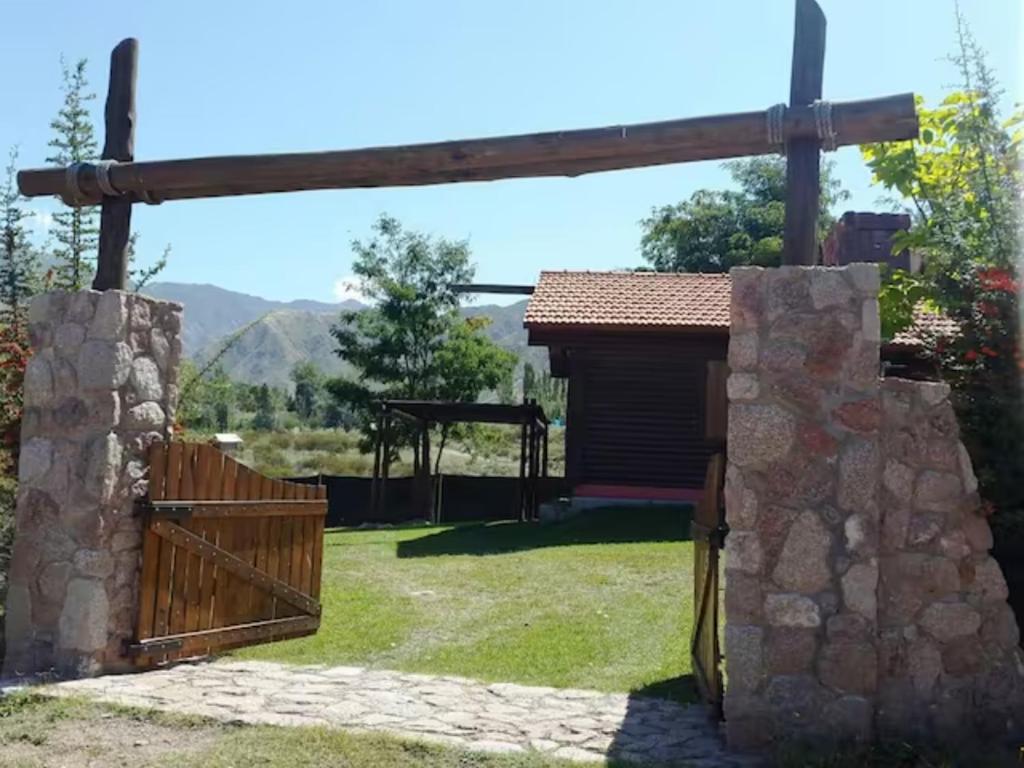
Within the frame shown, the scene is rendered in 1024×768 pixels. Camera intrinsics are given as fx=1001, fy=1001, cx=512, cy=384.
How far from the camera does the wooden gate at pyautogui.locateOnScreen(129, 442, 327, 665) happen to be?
22.8 feet

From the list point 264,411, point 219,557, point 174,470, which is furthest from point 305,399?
point 174,470

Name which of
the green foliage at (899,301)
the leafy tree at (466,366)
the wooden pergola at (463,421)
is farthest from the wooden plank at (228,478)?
the leafy tree at (466,366)

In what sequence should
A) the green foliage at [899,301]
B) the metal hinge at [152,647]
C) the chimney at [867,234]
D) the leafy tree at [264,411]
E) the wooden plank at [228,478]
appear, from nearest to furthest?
1. the metal hinge at [152,647]
2. the wooden plank at [228,478]
3. the green foliage at [899,301]
4. the chimney at [867,234]
5. the leafy tree at [264,411]

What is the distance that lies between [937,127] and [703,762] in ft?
18.7

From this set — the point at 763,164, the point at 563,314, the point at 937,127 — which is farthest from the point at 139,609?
the point at 763,164

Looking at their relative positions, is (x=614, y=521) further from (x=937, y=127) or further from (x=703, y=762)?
(x=703, y=762)

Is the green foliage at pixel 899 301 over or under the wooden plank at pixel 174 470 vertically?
over

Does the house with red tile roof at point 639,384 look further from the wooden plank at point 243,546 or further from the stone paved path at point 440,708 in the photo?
the stone paved path at point 440,708

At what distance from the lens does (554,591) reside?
1021 cm

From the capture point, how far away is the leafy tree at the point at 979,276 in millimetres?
5539

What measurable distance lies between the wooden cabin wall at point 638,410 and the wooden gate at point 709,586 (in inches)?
416

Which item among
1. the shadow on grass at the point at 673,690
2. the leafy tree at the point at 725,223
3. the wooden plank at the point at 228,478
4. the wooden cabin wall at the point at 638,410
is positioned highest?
the leafy tree at the point at 725,223

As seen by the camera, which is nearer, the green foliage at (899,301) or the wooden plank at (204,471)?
the wooden plank at (204,471)

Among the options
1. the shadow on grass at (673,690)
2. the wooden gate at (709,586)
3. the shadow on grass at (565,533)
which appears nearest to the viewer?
the wooden gate at (709,586)
